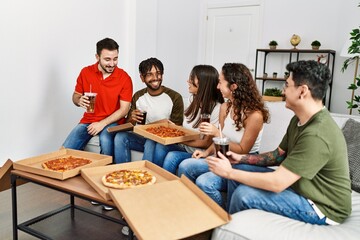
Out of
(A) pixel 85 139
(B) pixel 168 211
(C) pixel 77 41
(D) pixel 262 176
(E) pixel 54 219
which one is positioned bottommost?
(E) pixel 54 219

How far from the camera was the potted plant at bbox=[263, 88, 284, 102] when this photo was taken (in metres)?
4.95

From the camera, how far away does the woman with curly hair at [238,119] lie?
211cm

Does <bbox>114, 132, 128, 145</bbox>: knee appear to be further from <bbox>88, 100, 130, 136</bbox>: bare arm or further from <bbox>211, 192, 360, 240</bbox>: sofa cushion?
<bbox>211, 192, 360, 240</bbox>: sofa cushion

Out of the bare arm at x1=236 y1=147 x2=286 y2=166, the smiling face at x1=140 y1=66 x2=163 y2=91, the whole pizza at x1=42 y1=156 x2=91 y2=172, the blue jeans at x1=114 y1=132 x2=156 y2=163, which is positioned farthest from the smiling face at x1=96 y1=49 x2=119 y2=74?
the bare arm at x1=236 y1=147 x2=286 y2=166

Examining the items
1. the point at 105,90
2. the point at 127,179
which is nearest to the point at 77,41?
the point at 105,90

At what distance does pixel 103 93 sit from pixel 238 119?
4.71ft

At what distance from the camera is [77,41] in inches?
154

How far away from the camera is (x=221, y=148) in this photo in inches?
64.9

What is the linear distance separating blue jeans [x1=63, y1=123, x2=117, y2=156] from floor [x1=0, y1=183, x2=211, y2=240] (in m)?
0.45

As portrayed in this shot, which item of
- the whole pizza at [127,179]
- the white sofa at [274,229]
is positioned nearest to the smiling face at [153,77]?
the whole pizza at [127,179]

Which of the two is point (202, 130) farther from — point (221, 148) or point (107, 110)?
point (107, 110)

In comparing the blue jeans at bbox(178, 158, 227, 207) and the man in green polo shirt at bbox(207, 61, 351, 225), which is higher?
the man in green polo shirt at bbox(207, 61, 351, 225)

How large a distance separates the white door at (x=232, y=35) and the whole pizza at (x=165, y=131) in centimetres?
346

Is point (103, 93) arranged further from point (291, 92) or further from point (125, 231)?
point (291, 92)
